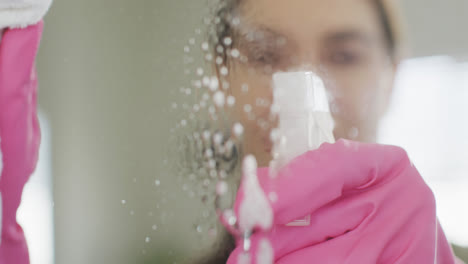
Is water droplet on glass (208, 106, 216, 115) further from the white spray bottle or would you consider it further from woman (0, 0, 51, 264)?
woman (0, 0, 51, 264)

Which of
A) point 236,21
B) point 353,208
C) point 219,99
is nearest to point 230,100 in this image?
point 219,99

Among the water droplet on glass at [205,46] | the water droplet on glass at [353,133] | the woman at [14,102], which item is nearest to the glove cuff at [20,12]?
the woman at [14,102]

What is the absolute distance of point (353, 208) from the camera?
526 millimetres

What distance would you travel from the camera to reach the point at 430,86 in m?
0.60

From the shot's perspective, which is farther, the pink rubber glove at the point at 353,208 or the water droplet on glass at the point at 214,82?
the water droplet on glass at the point at 214,82

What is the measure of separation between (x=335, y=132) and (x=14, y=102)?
44cm

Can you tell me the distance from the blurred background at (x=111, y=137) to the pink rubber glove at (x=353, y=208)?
18 cm

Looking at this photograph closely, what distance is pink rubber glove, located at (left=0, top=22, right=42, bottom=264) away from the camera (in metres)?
0.56


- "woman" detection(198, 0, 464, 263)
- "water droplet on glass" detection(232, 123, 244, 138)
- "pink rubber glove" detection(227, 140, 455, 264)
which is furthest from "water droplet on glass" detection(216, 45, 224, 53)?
"pink rubber glove" detection(227, 140, 455, 264)

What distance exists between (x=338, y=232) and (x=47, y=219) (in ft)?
1.55

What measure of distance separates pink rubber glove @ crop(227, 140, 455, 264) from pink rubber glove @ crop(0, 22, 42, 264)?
335mm

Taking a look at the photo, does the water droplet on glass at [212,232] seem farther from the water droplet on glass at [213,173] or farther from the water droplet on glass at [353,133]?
the water droplet on glass at [353,133]

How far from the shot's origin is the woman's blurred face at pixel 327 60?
0.61m

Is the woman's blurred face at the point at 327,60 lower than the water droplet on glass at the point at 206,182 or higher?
higher
